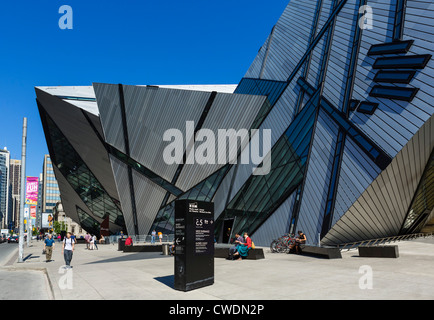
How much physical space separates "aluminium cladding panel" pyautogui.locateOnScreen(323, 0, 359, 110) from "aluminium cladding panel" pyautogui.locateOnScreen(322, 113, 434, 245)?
4.74 m

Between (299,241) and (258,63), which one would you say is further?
(258,63)

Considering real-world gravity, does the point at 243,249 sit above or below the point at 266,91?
below

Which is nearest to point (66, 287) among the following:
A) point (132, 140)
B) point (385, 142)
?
point (385, 142)

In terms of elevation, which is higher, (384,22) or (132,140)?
(384,22)

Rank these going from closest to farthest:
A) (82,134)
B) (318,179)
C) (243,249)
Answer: (243,249) < (318,179) < (82,134)

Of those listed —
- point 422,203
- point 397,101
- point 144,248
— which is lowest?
point 144,248

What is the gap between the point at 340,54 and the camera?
21.5 meters

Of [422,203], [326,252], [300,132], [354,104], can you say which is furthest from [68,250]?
[422,203]

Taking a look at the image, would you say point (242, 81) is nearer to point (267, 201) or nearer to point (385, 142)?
point (267, 201)

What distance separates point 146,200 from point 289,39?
21.7 meters

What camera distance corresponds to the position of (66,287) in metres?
9.81

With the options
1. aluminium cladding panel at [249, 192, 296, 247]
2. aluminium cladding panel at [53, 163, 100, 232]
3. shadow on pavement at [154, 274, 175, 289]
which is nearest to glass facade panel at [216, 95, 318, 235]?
aluminium cladding panel at [249, 192, 296, 247]

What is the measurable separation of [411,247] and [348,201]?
4659 mm

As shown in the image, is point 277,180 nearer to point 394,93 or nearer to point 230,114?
point 394,93
